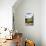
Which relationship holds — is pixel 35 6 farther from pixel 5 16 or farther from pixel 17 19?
pixel 5 16

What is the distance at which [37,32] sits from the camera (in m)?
5.12

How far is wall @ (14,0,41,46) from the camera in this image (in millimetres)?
5039

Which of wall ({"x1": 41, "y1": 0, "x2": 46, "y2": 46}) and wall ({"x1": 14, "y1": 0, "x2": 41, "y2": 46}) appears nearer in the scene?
wall ({"x1": 41, "y1": 0, "x2": 46, "y2": 46})

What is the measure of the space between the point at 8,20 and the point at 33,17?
1.43 m

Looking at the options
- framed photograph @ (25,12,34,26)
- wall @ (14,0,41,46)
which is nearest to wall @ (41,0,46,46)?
wall @ (14,0,41,46)

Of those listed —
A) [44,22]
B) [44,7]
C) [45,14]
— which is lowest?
[44,22]

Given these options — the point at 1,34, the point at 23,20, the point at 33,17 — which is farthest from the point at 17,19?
the point at 1,34

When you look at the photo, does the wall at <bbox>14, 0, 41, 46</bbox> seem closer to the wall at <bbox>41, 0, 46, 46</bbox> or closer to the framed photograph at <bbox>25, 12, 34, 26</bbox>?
the framed photograph at <bbox>25, 12, 34, 26</bbox>

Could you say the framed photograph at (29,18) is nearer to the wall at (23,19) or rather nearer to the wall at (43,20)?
the wall at (23,19)

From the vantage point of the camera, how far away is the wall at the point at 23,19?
5.04 meters

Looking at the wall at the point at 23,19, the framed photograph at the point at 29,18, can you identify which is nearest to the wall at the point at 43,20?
the wall at the point at 23,19

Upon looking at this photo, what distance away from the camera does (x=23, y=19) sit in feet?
16.7

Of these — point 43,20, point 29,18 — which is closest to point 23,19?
point 29,18

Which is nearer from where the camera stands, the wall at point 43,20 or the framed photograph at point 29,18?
the wall at point 43,20
